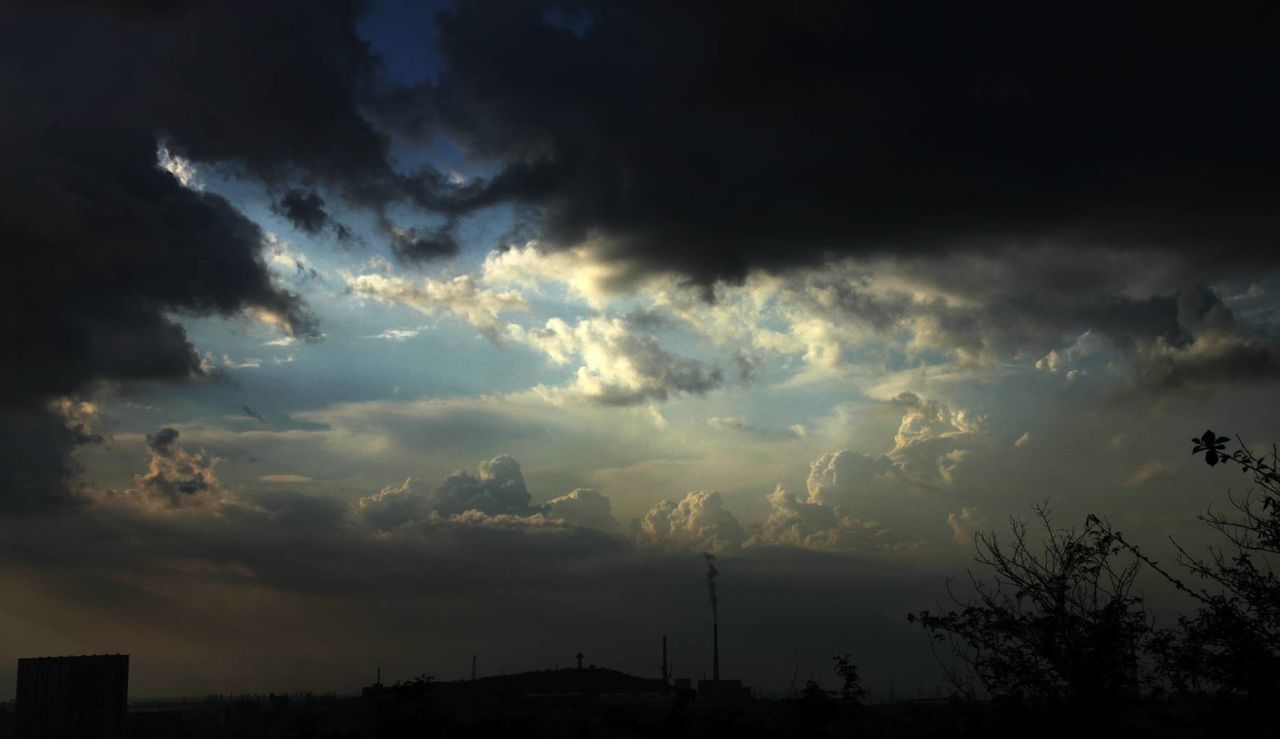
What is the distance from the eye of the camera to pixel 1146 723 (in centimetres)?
5350

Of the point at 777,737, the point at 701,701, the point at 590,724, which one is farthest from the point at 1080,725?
the point at 701,701

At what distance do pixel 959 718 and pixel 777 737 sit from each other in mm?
10450

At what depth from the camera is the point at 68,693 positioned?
187125 mm

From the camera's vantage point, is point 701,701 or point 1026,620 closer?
point 1026,620

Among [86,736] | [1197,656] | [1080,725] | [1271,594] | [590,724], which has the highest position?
[1271,594]

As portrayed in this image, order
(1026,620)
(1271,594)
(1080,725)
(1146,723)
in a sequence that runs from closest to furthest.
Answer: (1271,594) < (1080,725) < (1026,620) < (1146,723)

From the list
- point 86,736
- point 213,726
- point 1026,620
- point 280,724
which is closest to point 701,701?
point 280,724

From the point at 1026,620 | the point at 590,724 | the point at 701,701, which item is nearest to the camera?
the point at 1026,620

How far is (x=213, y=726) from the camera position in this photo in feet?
603

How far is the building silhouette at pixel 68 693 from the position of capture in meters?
184

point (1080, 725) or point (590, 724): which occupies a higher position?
point (1080, 725)

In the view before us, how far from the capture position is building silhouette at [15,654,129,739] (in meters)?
184

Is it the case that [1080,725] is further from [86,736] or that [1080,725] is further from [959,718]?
[86,736]

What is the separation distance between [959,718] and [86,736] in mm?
180475
